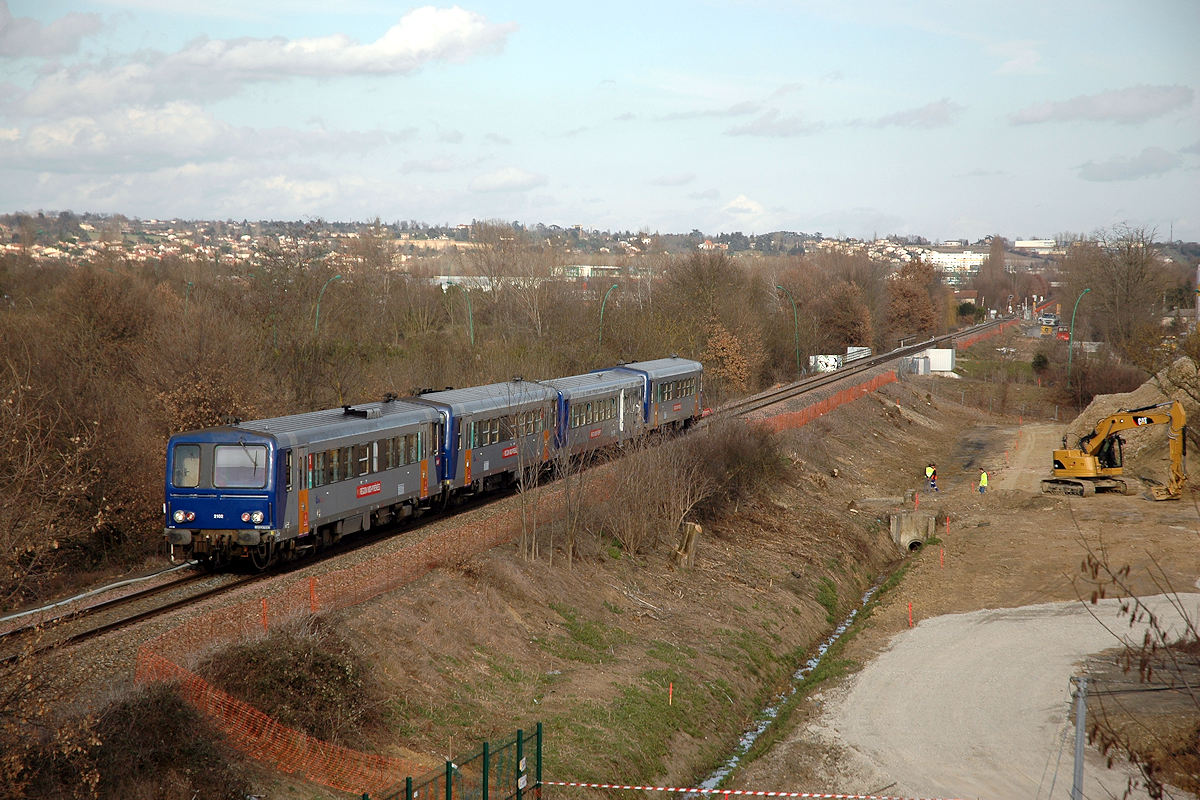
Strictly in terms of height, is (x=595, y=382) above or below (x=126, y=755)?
above

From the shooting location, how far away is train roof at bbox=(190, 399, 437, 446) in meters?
20.9

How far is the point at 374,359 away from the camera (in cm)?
5116

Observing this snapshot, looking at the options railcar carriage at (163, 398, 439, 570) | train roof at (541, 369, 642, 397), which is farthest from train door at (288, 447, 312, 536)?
train roof at (541, 369, 642, 397)

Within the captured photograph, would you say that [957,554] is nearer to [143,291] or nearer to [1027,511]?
[1027,511]

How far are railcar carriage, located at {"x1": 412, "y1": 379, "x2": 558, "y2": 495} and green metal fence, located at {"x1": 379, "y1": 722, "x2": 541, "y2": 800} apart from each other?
10023 mm

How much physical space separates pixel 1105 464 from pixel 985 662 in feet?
76.3

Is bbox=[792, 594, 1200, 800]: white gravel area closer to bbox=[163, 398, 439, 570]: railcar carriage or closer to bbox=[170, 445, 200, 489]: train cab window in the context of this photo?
bbox=[163, 398, 439, 570]: railcar carriage

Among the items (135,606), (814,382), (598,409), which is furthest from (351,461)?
(814,382)

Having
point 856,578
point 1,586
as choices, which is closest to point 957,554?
point 856,578

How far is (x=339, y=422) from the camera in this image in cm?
2298

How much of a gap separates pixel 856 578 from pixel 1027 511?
1070 cm

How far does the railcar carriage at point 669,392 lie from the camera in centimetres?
3859

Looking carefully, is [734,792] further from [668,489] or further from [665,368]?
[665,368]

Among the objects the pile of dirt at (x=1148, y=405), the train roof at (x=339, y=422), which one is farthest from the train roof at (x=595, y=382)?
the pile of dirt at (x=1148, y=405)
